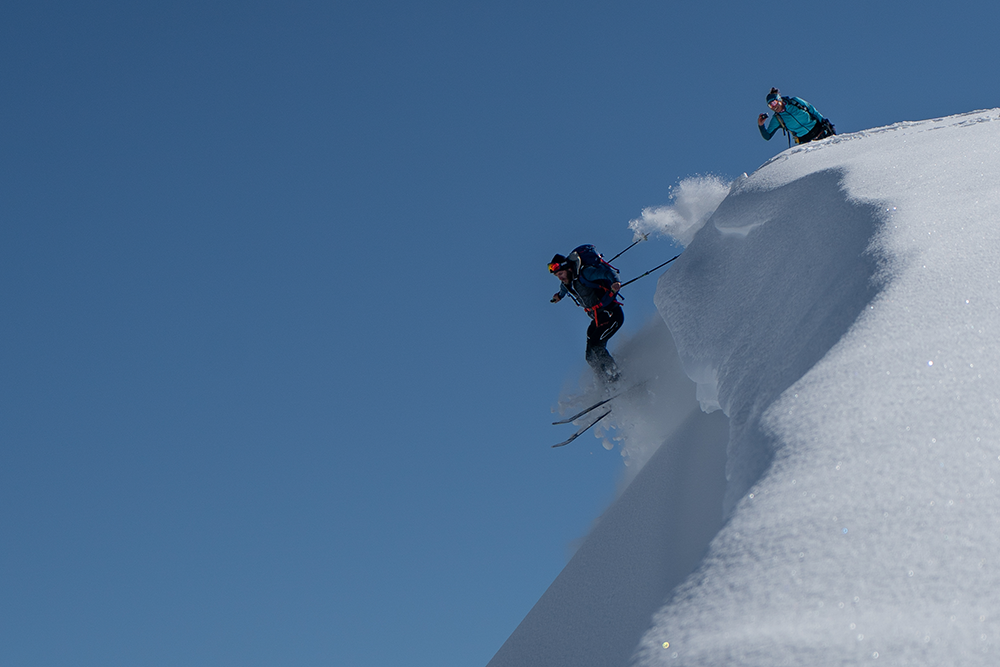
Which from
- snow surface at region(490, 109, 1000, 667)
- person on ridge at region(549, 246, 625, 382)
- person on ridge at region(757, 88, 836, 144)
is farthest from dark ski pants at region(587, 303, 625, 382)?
person on ridge at region(757, 88, 836, 144)

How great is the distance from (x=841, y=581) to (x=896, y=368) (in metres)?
1.16

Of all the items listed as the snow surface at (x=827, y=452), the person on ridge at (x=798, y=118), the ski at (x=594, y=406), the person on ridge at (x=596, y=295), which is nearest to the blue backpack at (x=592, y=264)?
the person on ridge at (x=596, y=295)

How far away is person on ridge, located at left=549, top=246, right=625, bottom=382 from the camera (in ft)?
30.3

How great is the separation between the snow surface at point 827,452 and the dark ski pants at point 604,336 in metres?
3.12

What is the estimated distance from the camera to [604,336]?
31.0 feet

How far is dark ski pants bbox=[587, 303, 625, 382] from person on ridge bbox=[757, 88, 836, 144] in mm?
4961

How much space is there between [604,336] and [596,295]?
0.52 m

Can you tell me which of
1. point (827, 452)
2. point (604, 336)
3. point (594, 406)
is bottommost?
point (594, 406)

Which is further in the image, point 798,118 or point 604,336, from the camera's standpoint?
point 798,118

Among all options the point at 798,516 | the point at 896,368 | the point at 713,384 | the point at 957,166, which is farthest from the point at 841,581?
the point at 957,166

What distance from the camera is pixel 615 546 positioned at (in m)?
4.59

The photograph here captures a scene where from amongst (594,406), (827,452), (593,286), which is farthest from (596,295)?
(827,452)

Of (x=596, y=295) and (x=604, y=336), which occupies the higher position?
(x=596, y=295)

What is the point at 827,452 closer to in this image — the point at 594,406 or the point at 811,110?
the point at 594,406
